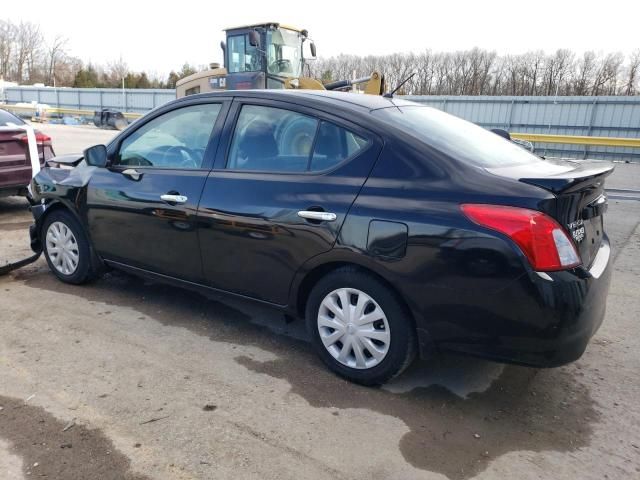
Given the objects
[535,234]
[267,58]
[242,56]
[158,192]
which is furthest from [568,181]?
[242,56]

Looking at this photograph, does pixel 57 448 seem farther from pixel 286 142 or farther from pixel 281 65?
pixel 281 65

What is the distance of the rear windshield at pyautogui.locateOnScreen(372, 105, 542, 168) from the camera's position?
117 inches

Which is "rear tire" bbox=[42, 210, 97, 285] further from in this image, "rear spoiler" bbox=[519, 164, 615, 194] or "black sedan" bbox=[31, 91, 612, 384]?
"rear spoiler" bbox=[519, 164, 615, 194]

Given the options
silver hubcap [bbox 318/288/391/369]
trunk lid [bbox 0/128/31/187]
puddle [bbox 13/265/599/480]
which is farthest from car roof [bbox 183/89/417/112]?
trunk lid [bbox 0/128/31/187]

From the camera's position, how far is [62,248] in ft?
15.1

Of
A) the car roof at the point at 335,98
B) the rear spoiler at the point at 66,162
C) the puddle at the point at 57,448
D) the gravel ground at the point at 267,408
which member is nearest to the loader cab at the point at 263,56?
the rear spoiler at the point at 66,162

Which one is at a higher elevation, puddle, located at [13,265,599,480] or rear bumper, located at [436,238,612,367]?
rear bumper, located at [436,238,612,367]

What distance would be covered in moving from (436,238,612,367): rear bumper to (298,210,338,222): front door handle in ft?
2.96

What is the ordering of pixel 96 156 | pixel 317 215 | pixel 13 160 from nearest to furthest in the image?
pixel 317 215 → pixel 96 156 → pixel 13 160

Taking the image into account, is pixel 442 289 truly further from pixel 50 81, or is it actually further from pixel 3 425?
pixel 50 81

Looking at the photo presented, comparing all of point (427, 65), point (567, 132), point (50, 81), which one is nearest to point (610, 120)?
point (567, 132)

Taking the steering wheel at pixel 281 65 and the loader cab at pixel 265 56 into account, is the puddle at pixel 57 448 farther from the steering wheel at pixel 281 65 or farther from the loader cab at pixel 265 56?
the steering wheel at pixel 281 65

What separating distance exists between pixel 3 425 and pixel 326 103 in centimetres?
248

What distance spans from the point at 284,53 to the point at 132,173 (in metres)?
10.1
